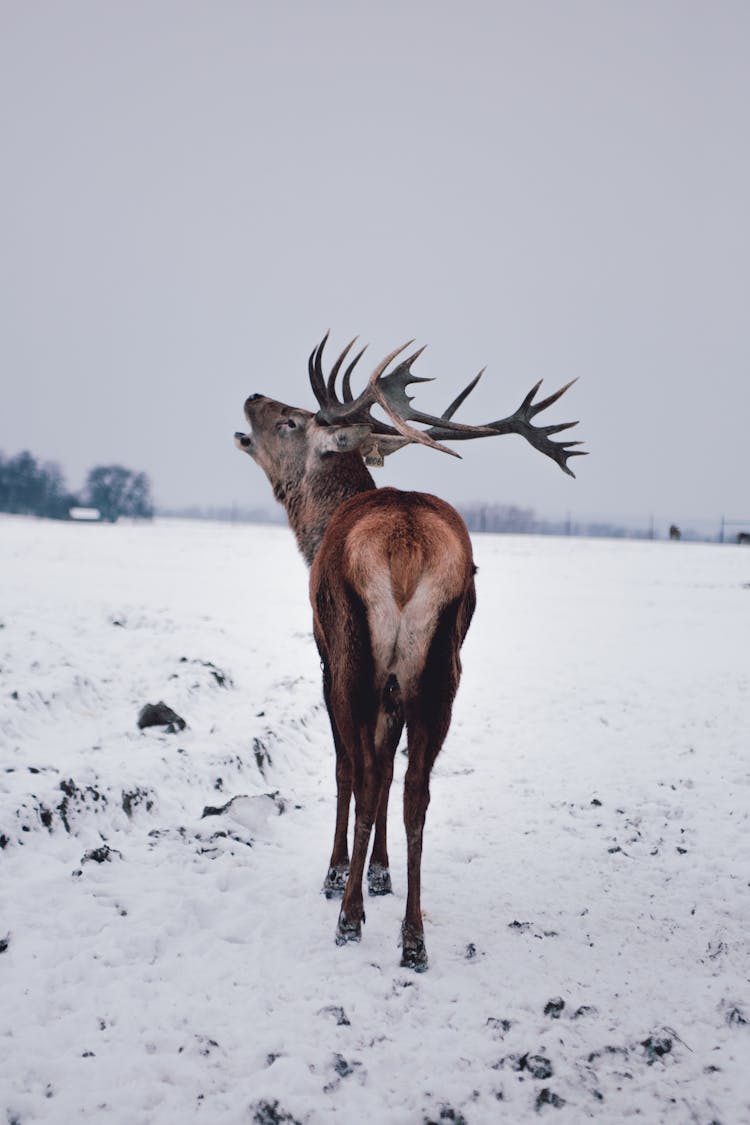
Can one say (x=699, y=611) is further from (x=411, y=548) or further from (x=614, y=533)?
(x=614, y=533)

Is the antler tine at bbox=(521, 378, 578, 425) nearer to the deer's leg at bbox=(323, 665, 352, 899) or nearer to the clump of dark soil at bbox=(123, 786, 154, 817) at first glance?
the deer's leg at bbox=(323, 665, 352, 899)

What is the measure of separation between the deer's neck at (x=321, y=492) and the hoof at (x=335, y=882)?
2.05 m

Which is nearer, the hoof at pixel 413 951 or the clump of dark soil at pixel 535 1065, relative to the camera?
the clump of dark soil at pixel 535 1065

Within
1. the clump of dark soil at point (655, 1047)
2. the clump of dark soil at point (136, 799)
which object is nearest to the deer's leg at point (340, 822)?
the clump of dark soil at point (136, 799)

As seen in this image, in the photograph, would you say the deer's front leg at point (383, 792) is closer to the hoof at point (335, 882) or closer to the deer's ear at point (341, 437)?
the hoof at point (335, 882)

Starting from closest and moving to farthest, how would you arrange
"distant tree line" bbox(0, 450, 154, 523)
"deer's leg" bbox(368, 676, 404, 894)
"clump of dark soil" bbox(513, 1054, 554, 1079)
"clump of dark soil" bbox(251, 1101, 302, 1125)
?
"clump of dark soil" bbox(251, 1101, 302, 1125) < "clump of dark soil" bbox(513, 1054, 554, 1079) < "deer's leg" bbox(368, 676, 404, 894) < "distant tree line" bbox(0, 450, 154, 523)

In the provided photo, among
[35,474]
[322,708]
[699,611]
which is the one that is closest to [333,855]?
[322,708]

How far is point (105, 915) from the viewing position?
351 cm

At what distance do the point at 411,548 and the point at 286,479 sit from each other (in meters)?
2.34

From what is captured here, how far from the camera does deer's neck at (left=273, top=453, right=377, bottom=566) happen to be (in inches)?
201

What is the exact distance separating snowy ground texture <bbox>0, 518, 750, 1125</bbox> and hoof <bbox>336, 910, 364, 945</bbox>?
0.06 metres

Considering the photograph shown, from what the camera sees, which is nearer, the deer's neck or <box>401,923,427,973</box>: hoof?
<box>401,923,427,973</box>: hoof

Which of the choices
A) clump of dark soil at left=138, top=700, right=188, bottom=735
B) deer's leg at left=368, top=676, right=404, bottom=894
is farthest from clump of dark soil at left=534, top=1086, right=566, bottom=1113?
clump of dark soil at left=138, top=700, right=188, bottom=735

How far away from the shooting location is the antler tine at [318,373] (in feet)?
18.1
